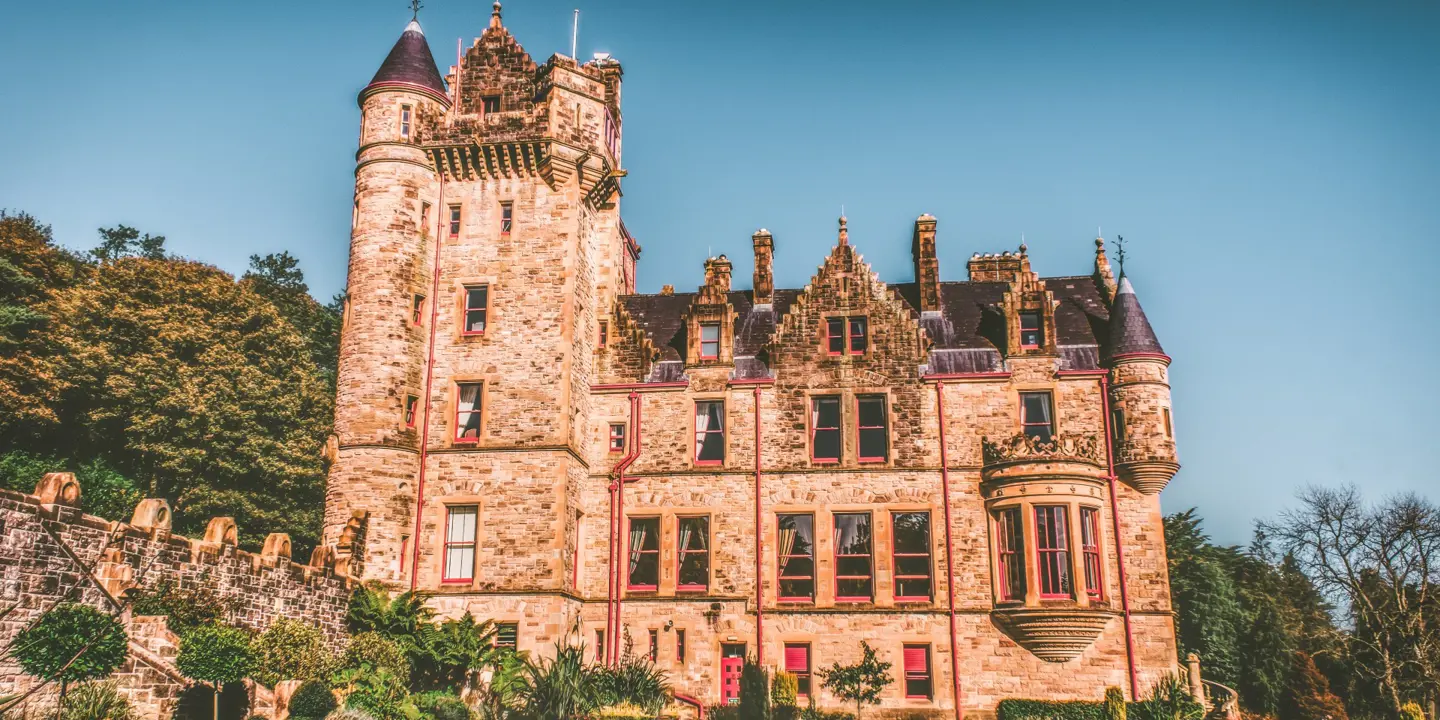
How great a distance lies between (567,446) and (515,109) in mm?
9731

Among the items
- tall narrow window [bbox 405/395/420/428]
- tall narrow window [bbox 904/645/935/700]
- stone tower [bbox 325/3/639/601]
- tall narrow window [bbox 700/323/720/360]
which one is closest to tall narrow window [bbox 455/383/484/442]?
stone tower [bbox 325/3/639/601]

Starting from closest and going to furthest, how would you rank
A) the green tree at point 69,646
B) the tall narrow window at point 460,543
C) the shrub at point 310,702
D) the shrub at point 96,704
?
the green tree at point 69,646 < the shrub at point 96,704 < the shrub at point 310,702 < the tall narrow window at point 460,543

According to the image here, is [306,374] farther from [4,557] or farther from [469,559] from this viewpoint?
[4,557]

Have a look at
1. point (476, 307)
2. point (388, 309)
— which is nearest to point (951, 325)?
point (476, 307)

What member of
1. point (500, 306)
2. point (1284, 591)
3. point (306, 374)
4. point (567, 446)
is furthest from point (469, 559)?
point (1284, 591)

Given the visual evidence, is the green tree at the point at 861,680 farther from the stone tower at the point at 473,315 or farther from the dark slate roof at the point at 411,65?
the dark slate roof at the point at 411,65

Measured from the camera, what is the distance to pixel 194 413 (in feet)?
115

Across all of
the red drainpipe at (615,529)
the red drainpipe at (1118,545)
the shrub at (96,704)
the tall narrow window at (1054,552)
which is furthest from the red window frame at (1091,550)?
the shrub at (96,704)

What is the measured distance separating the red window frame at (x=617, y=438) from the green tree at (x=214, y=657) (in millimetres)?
12627

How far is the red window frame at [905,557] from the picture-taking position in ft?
93.9

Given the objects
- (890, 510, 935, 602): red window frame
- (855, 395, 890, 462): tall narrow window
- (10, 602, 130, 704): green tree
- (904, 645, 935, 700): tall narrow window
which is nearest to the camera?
(10, 602, 130, 704): green tree

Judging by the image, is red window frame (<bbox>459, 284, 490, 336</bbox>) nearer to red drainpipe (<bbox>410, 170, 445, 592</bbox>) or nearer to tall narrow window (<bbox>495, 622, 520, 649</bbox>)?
red drainpipe (<bbox>410, 170, 445, 592</bbox>)

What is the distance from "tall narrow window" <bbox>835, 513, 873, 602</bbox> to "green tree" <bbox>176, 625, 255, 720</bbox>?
14869mm

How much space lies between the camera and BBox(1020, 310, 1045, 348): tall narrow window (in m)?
30.5
